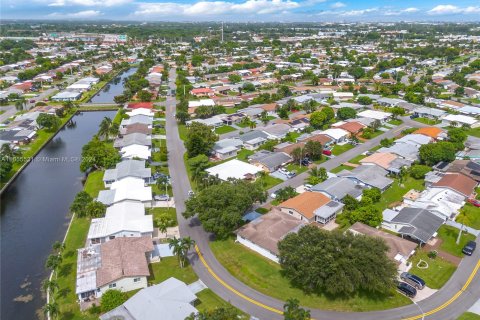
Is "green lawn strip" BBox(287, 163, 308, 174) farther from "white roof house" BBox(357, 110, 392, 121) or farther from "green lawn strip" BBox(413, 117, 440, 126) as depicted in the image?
"green lawn strip" BBox(413, 117, 440, 126)

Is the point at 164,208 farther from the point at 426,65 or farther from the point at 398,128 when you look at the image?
the point at 426,65

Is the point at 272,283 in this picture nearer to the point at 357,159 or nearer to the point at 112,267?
the point at 112,267

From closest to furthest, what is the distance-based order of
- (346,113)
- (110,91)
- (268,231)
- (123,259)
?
(123,259) → (268,231) → (346,113) → (110,91)

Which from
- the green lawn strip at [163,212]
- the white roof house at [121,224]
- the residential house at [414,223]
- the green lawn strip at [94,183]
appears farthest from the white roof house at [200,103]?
the residential house at [414,223]

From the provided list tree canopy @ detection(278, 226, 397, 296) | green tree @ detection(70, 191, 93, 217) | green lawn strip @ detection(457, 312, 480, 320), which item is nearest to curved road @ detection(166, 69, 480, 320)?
green lawn strip @ detection(457, 312, 480, 320)

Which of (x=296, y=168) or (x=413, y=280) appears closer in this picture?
(x=413, y=280)

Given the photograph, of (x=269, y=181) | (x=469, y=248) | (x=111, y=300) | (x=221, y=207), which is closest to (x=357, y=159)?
(x=269, y=181)

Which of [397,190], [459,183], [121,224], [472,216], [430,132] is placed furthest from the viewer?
[430,132]
